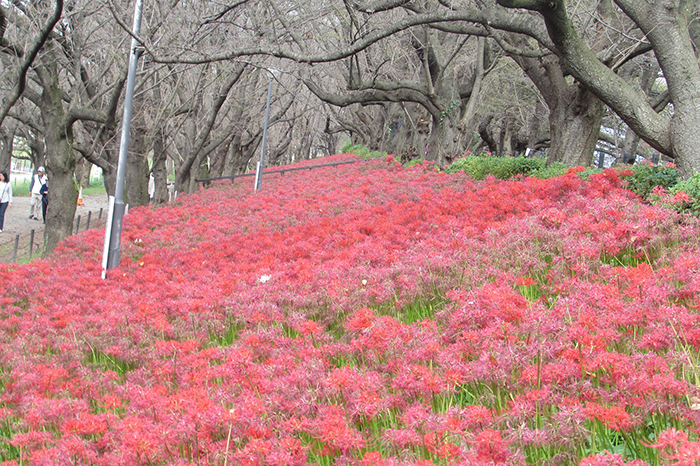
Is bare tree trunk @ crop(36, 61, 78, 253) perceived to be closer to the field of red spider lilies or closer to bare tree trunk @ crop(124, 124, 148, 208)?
bare tree trunk @ crop(124, 124, 148, 208)

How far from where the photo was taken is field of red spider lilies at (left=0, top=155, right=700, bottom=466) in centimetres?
241

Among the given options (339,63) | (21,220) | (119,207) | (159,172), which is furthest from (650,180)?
(21,220)

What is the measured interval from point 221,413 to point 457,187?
322 inches

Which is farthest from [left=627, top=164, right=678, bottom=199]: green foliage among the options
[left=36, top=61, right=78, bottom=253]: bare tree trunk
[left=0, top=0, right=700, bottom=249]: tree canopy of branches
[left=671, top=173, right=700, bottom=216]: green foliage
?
[left=36, top=61, right=78, bottom=253]: bare tree trunk

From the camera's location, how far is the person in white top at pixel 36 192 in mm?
20250

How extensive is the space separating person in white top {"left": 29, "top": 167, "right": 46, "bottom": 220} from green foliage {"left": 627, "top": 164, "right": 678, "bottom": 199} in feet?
64.0

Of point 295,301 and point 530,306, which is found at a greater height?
point 530,306

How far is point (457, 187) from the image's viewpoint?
33.3 feet

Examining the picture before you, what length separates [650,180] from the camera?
7.09 metres

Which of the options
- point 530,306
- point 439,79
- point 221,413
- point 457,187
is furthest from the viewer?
point 439,79

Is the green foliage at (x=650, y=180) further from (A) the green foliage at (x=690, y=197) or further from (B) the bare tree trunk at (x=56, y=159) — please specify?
(B) the bare tree trunk at (x=56, y=159)

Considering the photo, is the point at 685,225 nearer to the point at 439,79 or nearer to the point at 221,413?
the point at 221,413

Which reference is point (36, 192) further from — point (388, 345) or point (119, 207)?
point (388, 345)

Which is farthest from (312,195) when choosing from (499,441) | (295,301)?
(499,441)
